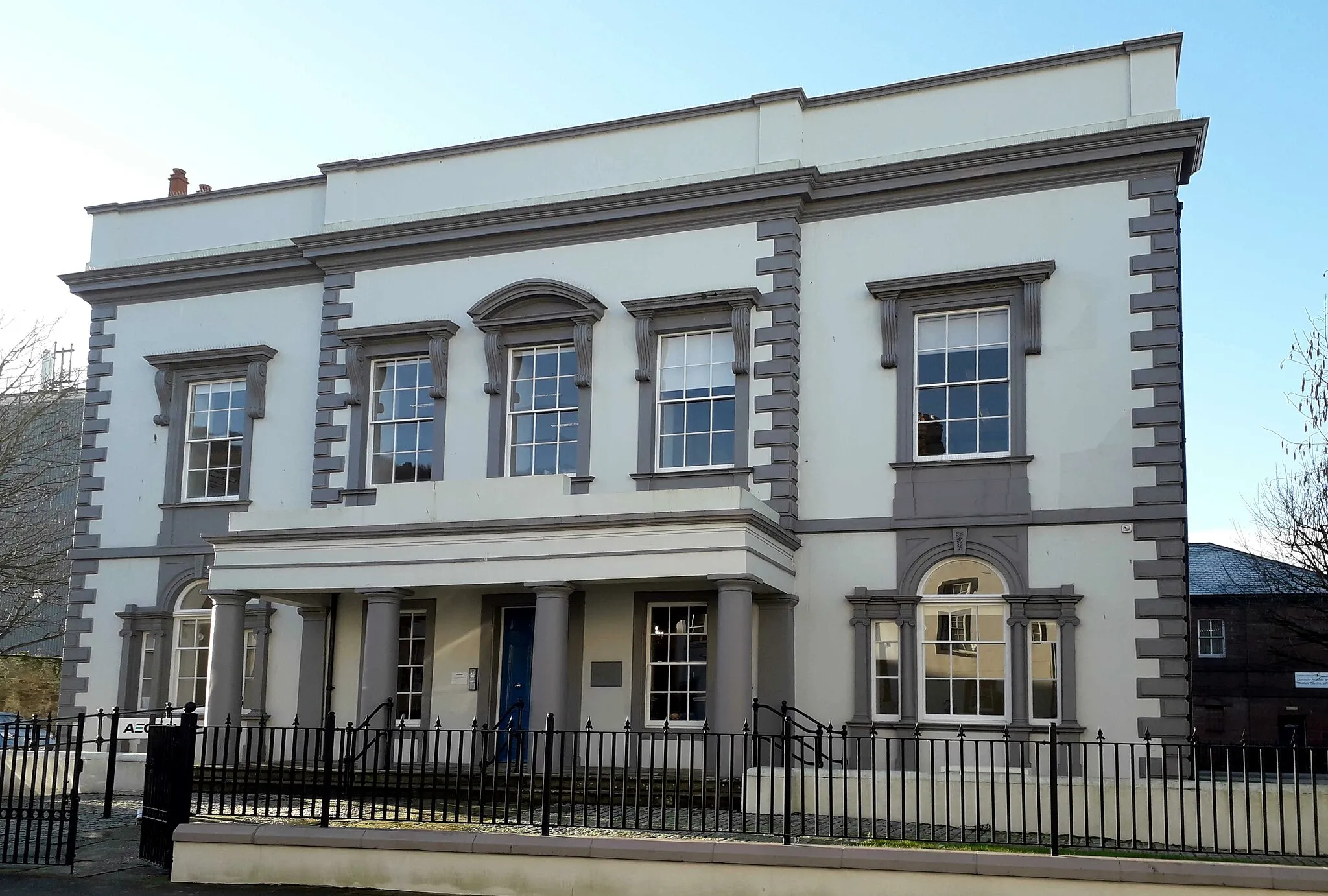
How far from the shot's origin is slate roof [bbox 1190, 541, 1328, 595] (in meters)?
36.1

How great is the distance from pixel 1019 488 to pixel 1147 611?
7.33 ft

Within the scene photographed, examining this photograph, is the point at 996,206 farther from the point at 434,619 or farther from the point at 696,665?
the point at 434,619

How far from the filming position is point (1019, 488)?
58.0 feet

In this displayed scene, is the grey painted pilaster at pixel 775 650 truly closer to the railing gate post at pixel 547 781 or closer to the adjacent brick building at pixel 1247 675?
the railing gate post at pixel 547 781

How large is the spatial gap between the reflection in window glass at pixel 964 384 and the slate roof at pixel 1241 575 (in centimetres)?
2095

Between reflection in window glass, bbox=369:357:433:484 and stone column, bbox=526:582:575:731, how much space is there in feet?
14.3

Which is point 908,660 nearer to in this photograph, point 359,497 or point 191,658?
point 359,497

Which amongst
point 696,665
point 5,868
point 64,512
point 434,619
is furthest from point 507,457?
point 64,512

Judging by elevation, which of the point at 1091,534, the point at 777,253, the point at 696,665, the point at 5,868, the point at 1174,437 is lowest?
the point at 5,868

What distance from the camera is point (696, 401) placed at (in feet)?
63.9

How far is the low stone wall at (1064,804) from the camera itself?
13359mm

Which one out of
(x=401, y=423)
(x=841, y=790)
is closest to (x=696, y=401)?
(x=401, y=423)

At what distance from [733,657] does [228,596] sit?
769 cm

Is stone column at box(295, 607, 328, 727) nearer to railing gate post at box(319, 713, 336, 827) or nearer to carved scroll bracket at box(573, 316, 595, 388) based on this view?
carved scroll bracket at box(573, 316, 595, 388)
